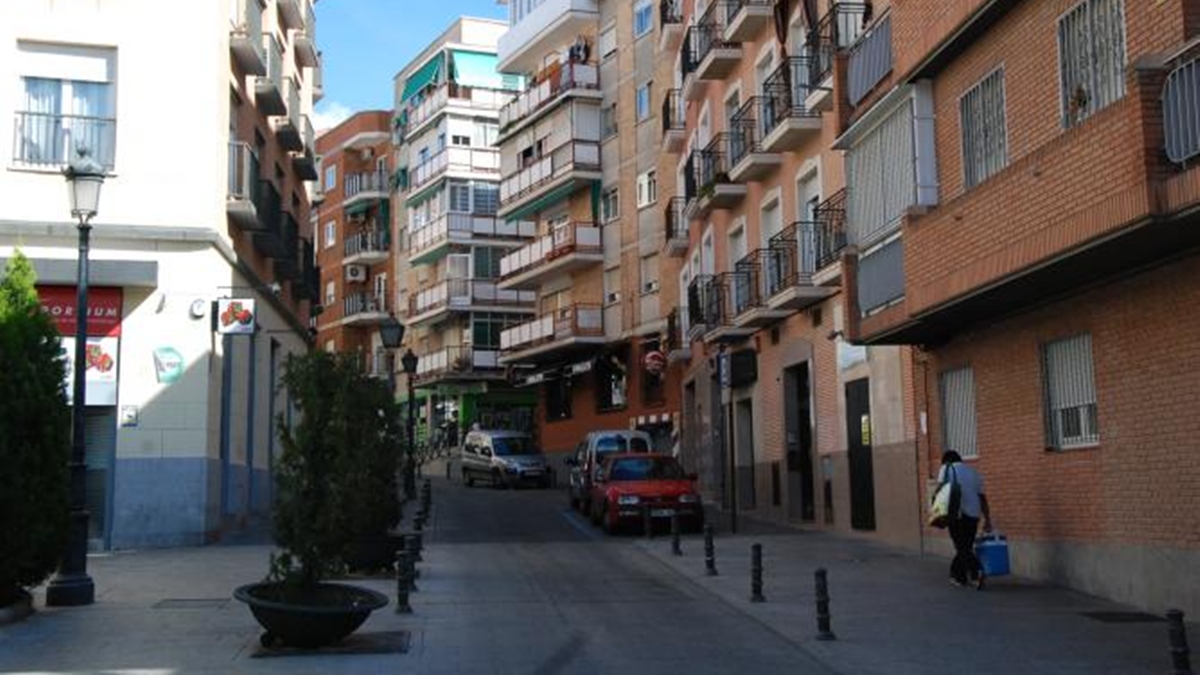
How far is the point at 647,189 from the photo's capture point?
4288cm

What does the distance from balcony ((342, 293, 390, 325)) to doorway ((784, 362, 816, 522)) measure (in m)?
43.5

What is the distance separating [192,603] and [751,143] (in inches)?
676

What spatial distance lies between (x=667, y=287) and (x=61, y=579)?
94.0 ft

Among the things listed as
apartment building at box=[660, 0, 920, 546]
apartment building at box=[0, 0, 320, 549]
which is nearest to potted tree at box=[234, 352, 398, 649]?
apartment building at box=[660, 0, 920, 546]

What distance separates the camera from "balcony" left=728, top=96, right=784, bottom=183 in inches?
1061

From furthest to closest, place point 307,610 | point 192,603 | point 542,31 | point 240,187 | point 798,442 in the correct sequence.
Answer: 1. point 542,31
2. point 798,442
3. point 240,187
4. point 192,603
5. point 307,610

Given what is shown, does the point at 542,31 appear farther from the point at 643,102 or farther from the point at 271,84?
the point at 271,84

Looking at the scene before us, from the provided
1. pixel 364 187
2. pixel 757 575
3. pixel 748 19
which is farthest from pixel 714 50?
pixel 364 187

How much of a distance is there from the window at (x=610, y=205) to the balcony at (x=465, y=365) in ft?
41.3

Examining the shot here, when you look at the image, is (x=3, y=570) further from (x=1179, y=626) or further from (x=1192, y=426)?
(x=1192, y=426)

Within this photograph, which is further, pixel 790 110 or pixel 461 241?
pixel 461 241

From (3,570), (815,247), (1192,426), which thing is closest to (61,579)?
(3,570)

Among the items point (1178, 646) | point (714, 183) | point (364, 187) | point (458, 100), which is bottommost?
point (1178, 646)

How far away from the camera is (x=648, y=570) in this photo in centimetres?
1825
